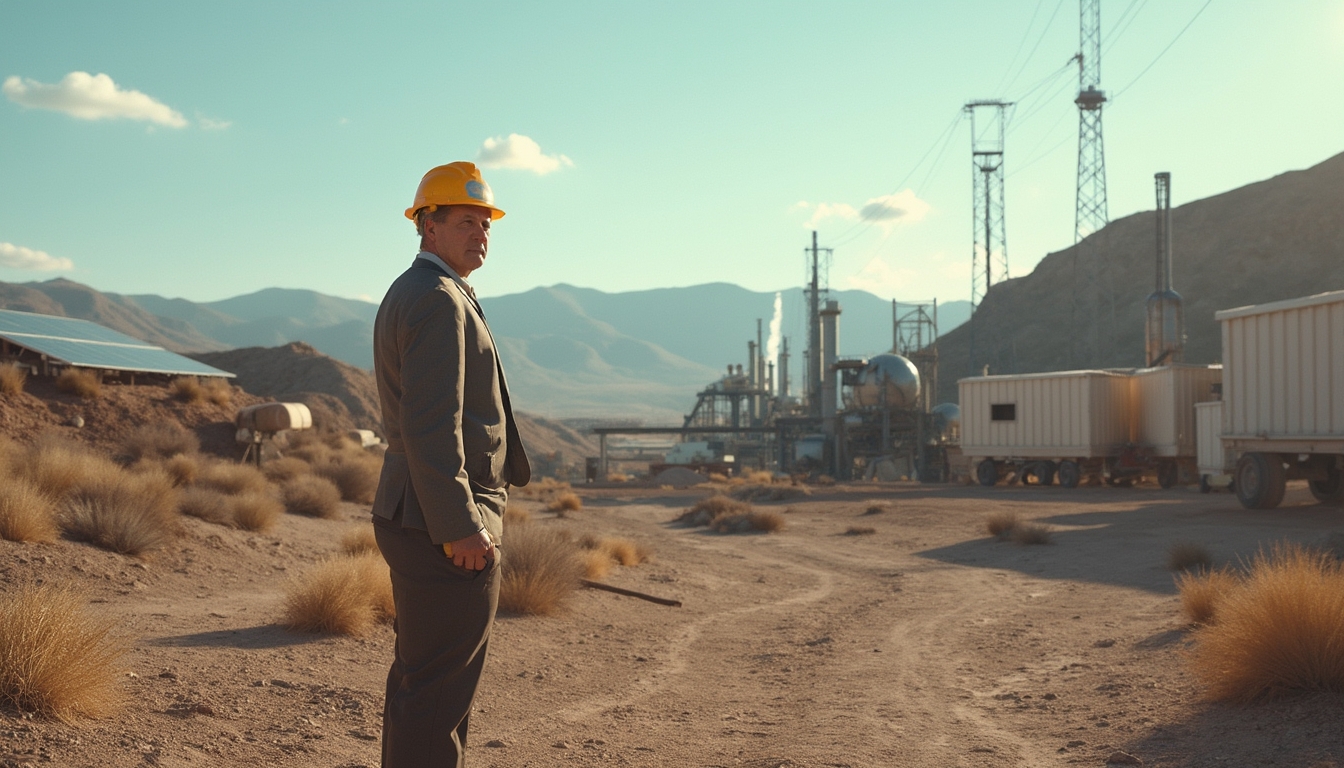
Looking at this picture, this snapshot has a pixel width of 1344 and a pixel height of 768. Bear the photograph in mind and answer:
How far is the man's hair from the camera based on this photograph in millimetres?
3352

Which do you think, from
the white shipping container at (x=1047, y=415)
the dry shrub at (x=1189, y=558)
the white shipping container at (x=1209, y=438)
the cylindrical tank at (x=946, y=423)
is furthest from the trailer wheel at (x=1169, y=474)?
the dry shrub at (x=1189, y=558)

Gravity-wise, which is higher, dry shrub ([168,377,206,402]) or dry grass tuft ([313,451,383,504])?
dry shrub ([168,377,206,402])

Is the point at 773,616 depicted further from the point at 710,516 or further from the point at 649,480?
the point at 649,480

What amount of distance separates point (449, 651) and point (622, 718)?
3101 millimetres

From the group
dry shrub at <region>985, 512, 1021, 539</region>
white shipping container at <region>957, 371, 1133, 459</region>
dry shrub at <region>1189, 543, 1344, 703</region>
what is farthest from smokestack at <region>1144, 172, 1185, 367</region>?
dry shrub at <region>1189, 543, 1344, 703</region>

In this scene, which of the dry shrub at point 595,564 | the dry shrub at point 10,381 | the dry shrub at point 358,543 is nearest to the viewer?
the dry shrub at point 358,543

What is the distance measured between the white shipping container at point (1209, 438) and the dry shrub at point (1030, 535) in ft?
29.6

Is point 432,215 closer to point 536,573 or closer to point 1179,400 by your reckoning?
point 536,573

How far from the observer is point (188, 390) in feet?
77.6

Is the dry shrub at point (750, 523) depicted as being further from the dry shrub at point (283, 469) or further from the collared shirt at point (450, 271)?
the collared shirt at point (450, 271)

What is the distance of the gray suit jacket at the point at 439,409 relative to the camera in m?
2.97

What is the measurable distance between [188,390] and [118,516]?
1567 centimetres

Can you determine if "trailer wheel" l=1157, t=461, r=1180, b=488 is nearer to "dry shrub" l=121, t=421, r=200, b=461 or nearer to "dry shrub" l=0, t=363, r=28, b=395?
"dry shrub" l=121, t=421, r=200, b=461

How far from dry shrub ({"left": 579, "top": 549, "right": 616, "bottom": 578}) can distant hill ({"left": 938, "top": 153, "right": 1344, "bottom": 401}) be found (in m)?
55.3
